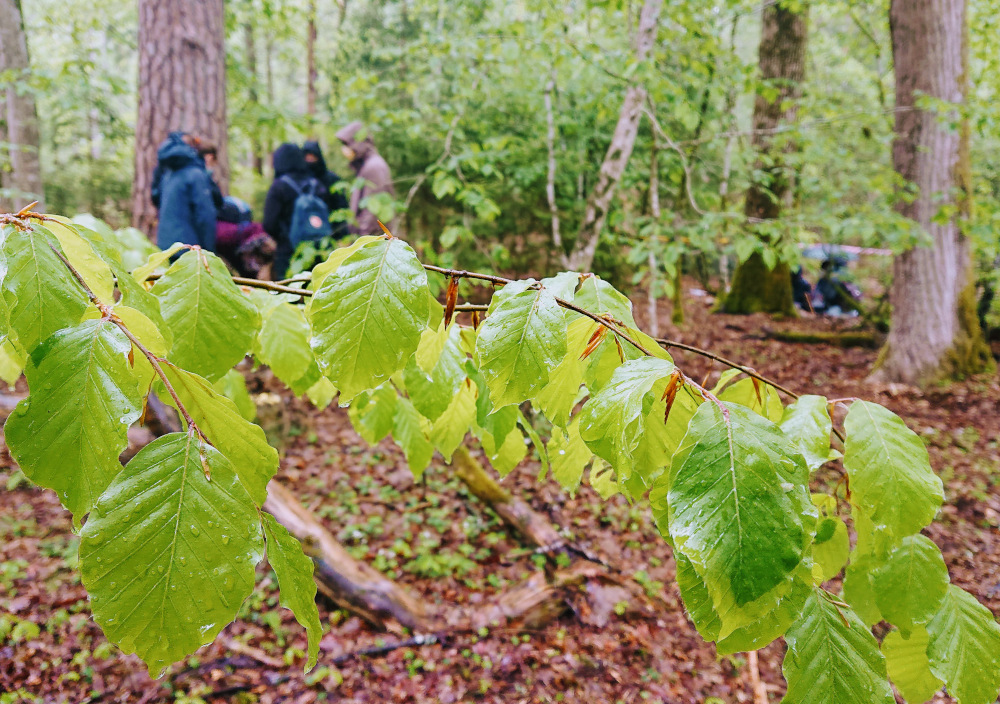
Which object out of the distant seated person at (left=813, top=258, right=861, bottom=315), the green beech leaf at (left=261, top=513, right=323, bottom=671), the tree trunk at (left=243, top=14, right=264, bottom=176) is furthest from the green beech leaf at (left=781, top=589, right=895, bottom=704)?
the distant seated person at (left=813, top=258, right=861, bottom=315)

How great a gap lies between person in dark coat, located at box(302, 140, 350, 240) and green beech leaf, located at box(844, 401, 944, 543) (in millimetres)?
4710

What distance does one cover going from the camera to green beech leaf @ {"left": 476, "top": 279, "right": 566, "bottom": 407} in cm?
63

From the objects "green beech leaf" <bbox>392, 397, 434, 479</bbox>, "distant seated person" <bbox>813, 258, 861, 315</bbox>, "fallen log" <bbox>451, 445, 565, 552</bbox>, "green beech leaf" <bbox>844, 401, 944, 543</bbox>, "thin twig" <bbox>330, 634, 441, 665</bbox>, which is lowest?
"thin twig" <bbox>330, 634, 441, 665</bbox>

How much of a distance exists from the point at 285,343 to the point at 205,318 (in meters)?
0.22

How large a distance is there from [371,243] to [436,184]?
12.6ft

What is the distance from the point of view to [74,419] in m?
0.49

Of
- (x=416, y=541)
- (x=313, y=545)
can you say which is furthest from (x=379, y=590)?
(x=416, y=541)

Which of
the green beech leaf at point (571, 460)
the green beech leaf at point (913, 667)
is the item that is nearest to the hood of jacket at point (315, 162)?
the green beech leaf at point (571, 460)

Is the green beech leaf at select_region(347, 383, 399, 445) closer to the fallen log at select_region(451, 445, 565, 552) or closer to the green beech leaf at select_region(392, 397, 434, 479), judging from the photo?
A: the green beech leaf at select_region(392, 397, 434, 479)

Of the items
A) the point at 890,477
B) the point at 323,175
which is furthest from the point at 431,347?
the point at 323,175

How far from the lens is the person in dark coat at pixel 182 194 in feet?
11.2

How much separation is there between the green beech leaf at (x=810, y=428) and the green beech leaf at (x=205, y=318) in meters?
0.81

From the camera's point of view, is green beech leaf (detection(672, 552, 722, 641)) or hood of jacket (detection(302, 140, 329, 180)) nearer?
green beech leaf (detection(672, 552, 722, 641))

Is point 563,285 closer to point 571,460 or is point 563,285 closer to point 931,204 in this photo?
point 571,460
